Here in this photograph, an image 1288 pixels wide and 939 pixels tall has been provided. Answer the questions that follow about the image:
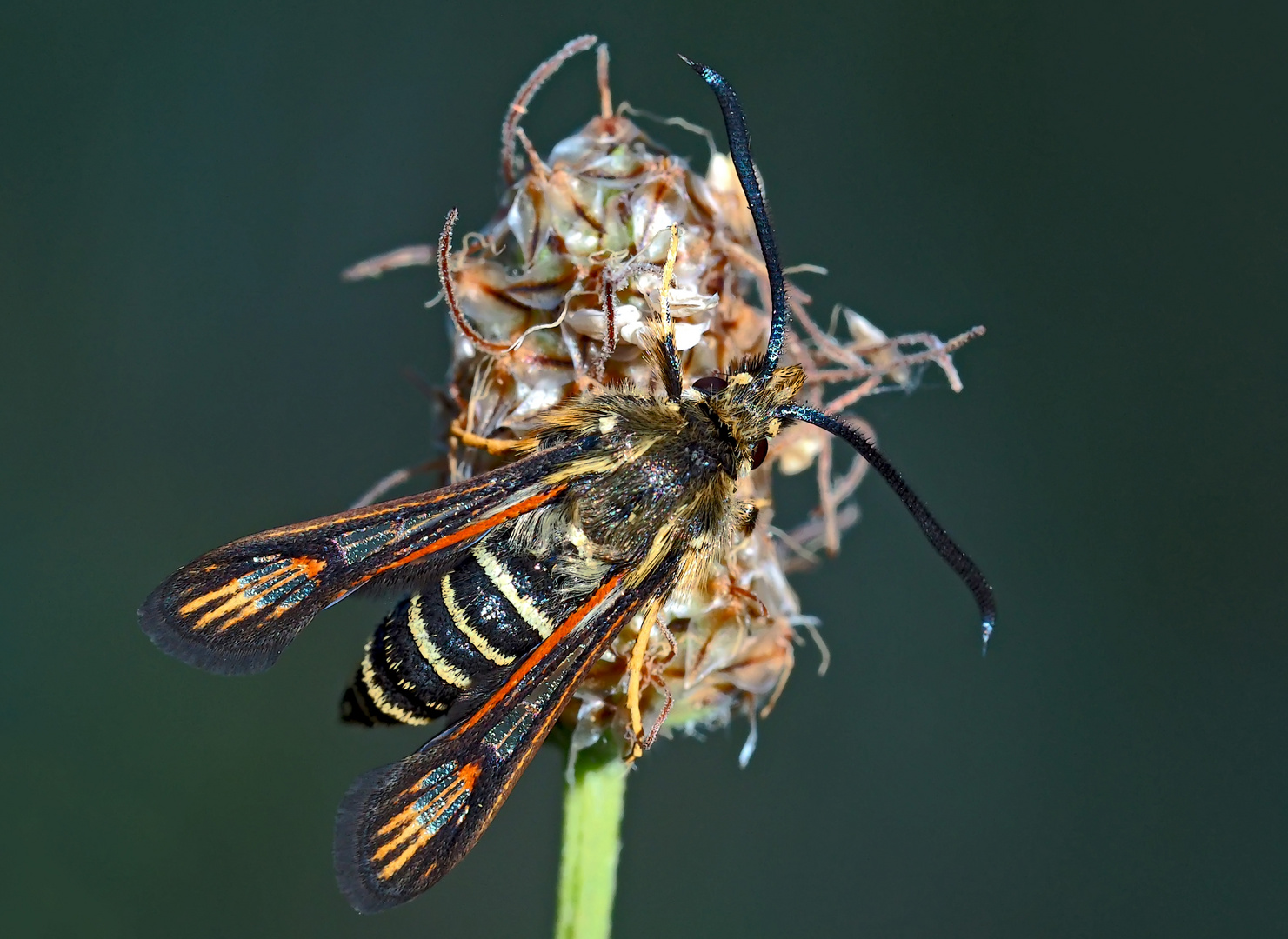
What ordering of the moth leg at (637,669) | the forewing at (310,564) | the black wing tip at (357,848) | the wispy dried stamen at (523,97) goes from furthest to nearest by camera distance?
1. the wispy dried stamen at (523,97)
2. the moth leg at (637,669)
3. the forewing at (310,564)
4. the black wing tip at (357,848)

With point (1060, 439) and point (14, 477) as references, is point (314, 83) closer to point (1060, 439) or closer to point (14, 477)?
point (14, 477)

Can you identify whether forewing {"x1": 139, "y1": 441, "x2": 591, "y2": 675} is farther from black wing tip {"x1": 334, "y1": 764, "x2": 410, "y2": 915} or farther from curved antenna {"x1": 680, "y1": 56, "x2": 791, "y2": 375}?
curved antenna {"x1": 680, "y1": 56, "x2": 791, "y2": 375}

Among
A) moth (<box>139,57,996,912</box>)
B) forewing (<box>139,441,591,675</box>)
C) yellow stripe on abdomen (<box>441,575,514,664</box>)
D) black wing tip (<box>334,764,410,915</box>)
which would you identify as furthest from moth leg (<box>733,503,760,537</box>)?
black wing tip (<box>334,764,410,915</box>)

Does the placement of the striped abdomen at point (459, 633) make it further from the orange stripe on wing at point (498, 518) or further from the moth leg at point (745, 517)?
the moth leg at point (745, 517)

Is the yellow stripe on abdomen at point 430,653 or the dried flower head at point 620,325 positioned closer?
the yellow stripe on abdomen at point 430,653

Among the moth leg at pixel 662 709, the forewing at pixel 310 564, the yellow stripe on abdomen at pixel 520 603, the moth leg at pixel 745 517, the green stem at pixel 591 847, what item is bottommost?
the green stem at pixel 591 847

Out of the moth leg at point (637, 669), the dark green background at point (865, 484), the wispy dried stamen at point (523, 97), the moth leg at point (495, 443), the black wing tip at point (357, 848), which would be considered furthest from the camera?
the dark green background at point (865, 484)

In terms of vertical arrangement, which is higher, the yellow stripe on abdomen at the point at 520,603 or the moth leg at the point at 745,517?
the yellow stripe on abdomen at the point at 520,603

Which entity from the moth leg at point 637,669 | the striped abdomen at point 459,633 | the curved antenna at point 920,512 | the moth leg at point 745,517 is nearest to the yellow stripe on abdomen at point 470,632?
the striped abdomen at point 459,633
